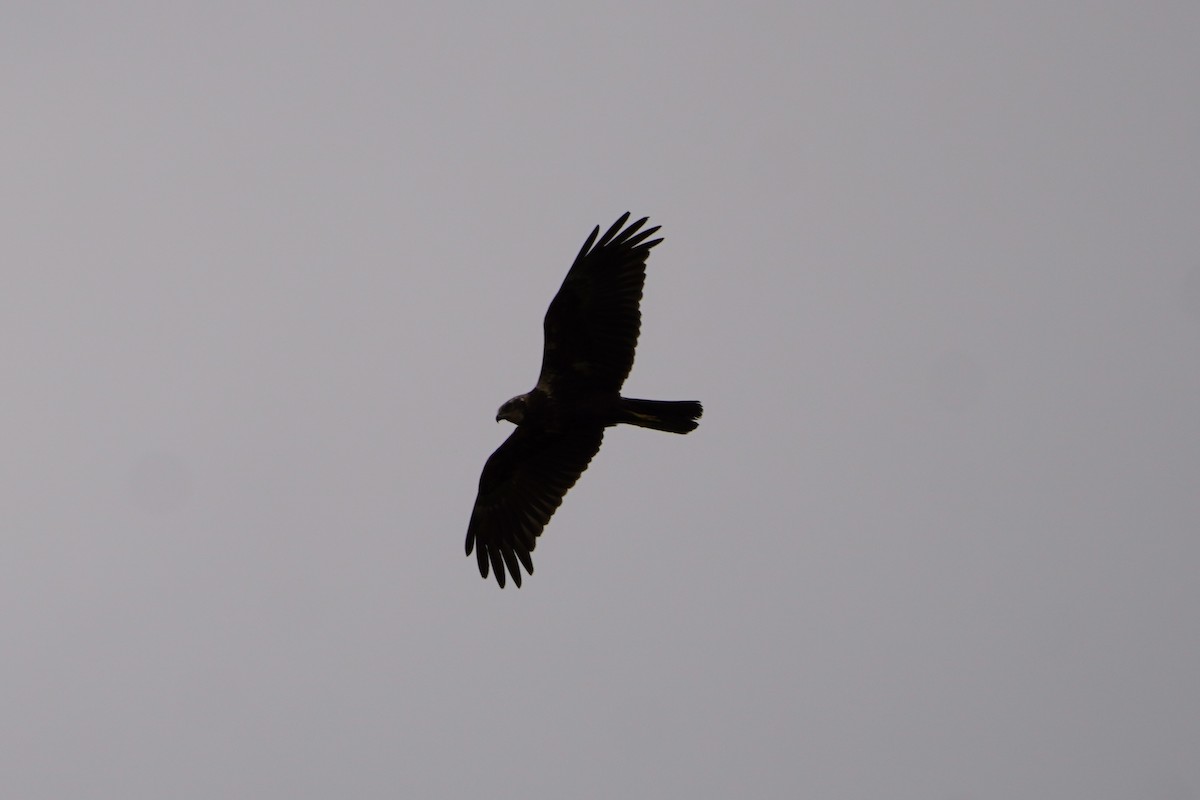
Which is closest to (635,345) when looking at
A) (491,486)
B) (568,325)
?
(568,325)

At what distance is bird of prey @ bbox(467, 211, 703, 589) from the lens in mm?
14625

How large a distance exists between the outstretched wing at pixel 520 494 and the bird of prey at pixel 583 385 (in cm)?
1

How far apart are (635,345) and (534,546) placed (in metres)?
2.65

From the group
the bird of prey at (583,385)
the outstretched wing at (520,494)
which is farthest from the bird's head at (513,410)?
the outstretched wing at (520,494)

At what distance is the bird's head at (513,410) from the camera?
15.2 metres

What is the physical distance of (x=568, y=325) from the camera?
582 inches

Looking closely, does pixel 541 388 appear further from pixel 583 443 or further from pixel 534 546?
pixel 534 546

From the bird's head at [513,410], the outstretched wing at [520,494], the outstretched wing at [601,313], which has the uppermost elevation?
the outstretched wing at [601,313]

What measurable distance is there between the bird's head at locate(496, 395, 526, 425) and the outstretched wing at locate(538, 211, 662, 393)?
560 mm

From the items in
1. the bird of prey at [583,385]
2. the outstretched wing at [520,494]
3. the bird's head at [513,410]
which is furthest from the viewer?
the outstretched wing at [520,494]

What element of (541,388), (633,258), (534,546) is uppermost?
(633,258)

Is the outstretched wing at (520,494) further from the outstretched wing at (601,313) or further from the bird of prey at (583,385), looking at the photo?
the outstretched wing at (601,313)

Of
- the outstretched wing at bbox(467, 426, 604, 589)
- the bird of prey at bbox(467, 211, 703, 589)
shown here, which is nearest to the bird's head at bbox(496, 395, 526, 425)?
the bird of prey at bbox(467, 211, 703, 589)

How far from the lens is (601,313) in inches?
581
